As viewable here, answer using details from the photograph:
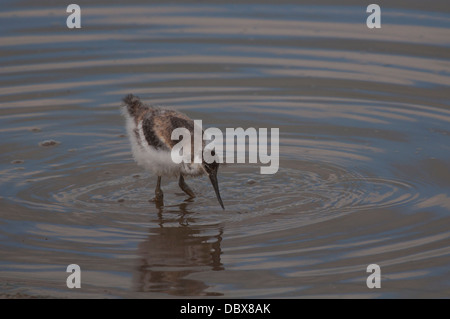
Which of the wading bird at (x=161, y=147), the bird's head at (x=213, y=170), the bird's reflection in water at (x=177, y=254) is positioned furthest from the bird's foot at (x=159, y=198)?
the bird's head at (x=213, y=170)

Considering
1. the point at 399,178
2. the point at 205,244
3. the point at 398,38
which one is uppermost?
the point at 398,38

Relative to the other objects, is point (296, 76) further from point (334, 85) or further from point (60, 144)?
point (60, 144)

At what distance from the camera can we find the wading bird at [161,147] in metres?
8.99

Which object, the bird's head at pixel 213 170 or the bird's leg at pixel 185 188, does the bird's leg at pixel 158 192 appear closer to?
the bird's leg at pixel 185 188

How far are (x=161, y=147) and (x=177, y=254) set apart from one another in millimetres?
1398

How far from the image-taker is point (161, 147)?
9117 mm

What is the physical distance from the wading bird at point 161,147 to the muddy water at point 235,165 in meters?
0.38

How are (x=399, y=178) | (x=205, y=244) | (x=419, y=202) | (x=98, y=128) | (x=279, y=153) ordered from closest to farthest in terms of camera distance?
(x=205, y=244), (x=419, y=202), (x=399, y=178), (x=279, y=153), (x=98, y=128)

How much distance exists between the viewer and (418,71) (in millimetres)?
12750

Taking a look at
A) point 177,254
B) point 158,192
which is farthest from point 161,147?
point 177,254

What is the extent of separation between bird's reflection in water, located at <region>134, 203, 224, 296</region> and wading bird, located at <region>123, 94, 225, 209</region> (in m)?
0.41

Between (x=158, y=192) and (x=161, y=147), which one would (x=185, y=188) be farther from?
(x=161, y=147)
